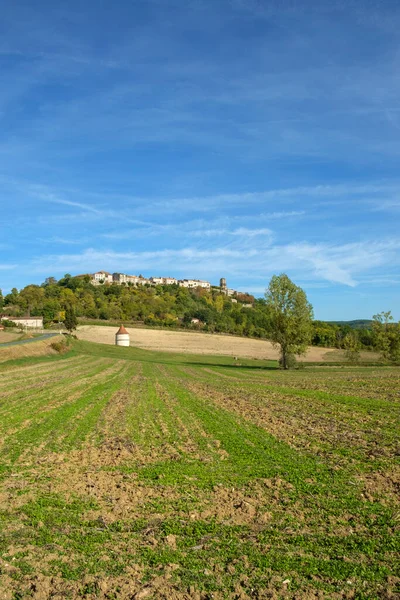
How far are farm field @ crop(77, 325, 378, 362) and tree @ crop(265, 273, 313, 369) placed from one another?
123 feet

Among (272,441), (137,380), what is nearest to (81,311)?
(137,380)

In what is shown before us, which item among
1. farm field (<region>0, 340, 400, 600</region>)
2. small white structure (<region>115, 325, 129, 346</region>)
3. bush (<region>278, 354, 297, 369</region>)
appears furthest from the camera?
small white structure (<region>115, 325, 129, 346</region>)

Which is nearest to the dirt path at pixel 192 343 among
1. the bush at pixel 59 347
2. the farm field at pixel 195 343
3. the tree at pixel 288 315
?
the farm field at pixel 195 343

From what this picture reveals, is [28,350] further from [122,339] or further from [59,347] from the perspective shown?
[122,339]

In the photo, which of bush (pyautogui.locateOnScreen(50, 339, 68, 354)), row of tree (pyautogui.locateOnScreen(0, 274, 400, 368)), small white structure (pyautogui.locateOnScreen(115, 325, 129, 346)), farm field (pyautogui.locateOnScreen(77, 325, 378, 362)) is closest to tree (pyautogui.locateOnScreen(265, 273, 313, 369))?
row of tree (pyautogui.locateOnScreen(0, 274, 400, 368))

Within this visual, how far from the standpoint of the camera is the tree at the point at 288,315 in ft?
189

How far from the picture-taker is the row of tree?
193 ft

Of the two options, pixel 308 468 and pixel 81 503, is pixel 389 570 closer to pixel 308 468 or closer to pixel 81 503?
pixel 308 468

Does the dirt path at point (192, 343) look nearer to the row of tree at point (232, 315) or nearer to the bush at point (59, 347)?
the row of tree at point (232, 315)

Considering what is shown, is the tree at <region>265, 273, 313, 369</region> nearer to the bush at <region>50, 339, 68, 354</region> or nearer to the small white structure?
the bush at <region>50, 339, 68, 354</region>

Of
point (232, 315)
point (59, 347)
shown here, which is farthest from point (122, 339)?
point (232, 315)

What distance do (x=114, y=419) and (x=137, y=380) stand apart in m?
17.5

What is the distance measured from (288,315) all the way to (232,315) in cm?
12420

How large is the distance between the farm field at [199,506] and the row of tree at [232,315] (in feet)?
130
